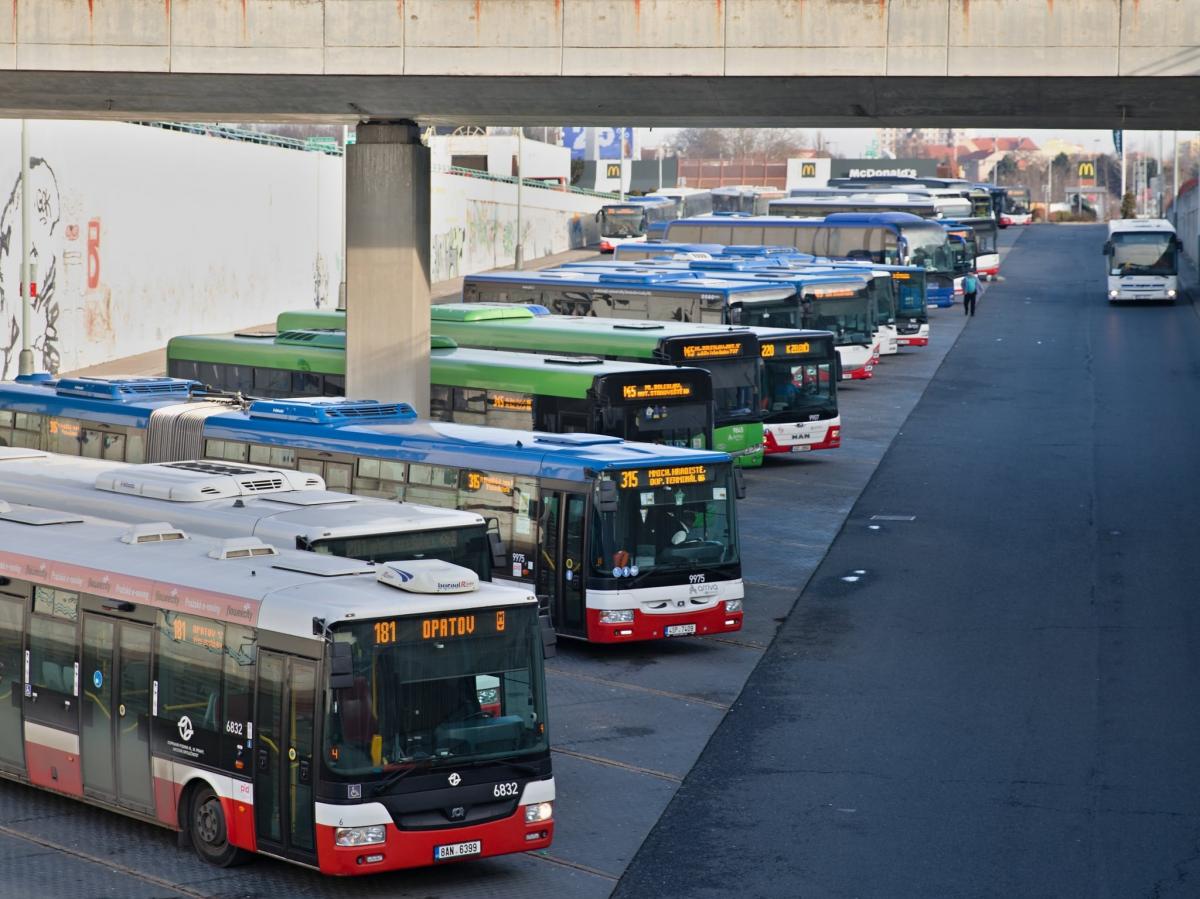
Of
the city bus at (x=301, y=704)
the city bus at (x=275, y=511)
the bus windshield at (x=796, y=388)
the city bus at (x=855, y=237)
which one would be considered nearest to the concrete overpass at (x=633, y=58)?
the bus windshield at (x=796, y=388)

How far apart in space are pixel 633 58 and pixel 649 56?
0.21m

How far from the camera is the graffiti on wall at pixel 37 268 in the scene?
133 feet

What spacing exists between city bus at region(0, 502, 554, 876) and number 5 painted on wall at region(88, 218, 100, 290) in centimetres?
3227

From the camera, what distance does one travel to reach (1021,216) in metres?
129

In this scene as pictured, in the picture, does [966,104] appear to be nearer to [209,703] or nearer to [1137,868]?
[1137,868]

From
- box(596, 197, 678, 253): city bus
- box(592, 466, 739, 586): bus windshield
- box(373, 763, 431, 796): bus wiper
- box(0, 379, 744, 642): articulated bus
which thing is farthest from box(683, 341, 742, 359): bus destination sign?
box(596, 197, 678, 253): city bus

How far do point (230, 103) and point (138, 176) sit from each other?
72.3 ft

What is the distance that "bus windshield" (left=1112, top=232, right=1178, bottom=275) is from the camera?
67.9 m

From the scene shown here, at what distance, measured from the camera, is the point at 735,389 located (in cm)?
3006

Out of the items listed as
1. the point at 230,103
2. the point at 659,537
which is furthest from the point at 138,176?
the point at 659,537

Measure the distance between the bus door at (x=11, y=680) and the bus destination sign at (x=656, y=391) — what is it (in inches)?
452

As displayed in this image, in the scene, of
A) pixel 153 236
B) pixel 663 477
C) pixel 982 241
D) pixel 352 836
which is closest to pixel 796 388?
pixel 663 477

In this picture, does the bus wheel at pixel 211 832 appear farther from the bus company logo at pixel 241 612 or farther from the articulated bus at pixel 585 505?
the articulated bus at pixel 585 505

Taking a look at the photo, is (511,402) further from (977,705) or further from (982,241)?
(982,241)
